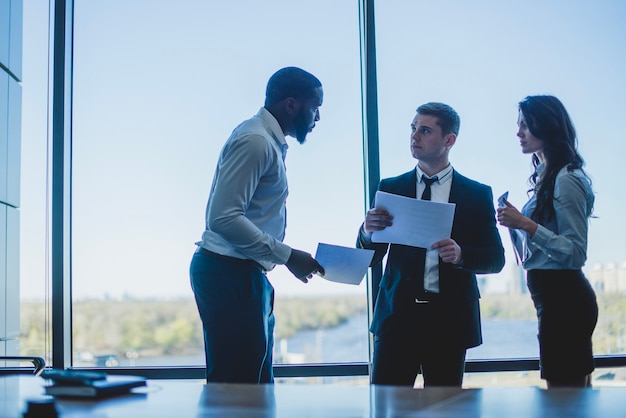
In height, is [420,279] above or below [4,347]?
above

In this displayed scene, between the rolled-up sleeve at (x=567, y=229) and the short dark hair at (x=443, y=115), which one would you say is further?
the short dark hair at (x=443, y=115)

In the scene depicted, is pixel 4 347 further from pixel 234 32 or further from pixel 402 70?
pixel 402 70

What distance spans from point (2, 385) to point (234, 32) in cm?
248

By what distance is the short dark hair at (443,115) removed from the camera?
266 cm

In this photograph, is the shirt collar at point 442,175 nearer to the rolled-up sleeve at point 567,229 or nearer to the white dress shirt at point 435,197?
Result: the white dress shirt at point 435,197

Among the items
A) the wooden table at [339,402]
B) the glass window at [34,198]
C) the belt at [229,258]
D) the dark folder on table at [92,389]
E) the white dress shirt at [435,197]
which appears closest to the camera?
the wooden table at [339,402]

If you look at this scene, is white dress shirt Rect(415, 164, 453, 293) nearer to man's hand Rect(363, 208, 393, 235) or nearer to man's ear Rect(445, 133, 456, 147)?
man's ear Rect(445, 133, 456, 147)

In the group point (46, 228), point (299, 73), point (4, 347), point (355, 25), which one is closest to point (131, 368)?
point (4, 347)

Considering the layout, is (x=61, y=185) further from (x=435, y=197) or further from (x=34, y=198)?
(x=435, y=197)

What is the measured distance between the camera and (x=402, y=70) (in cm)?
360

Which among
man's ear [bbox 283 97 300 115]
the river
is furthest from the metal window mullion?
man's ear [bbox 283 97 300 115]

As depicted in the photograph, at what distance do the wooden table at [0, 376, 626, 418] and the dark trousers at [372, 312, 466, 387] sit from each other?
1.03 meters

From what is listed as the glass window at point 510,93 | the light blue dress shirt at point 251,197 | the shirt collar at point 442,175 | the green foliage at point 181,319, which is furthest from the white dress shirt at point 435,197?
the green foliage at point 181,319

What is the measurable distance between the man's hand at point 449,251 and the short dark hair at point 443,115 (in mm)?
468
